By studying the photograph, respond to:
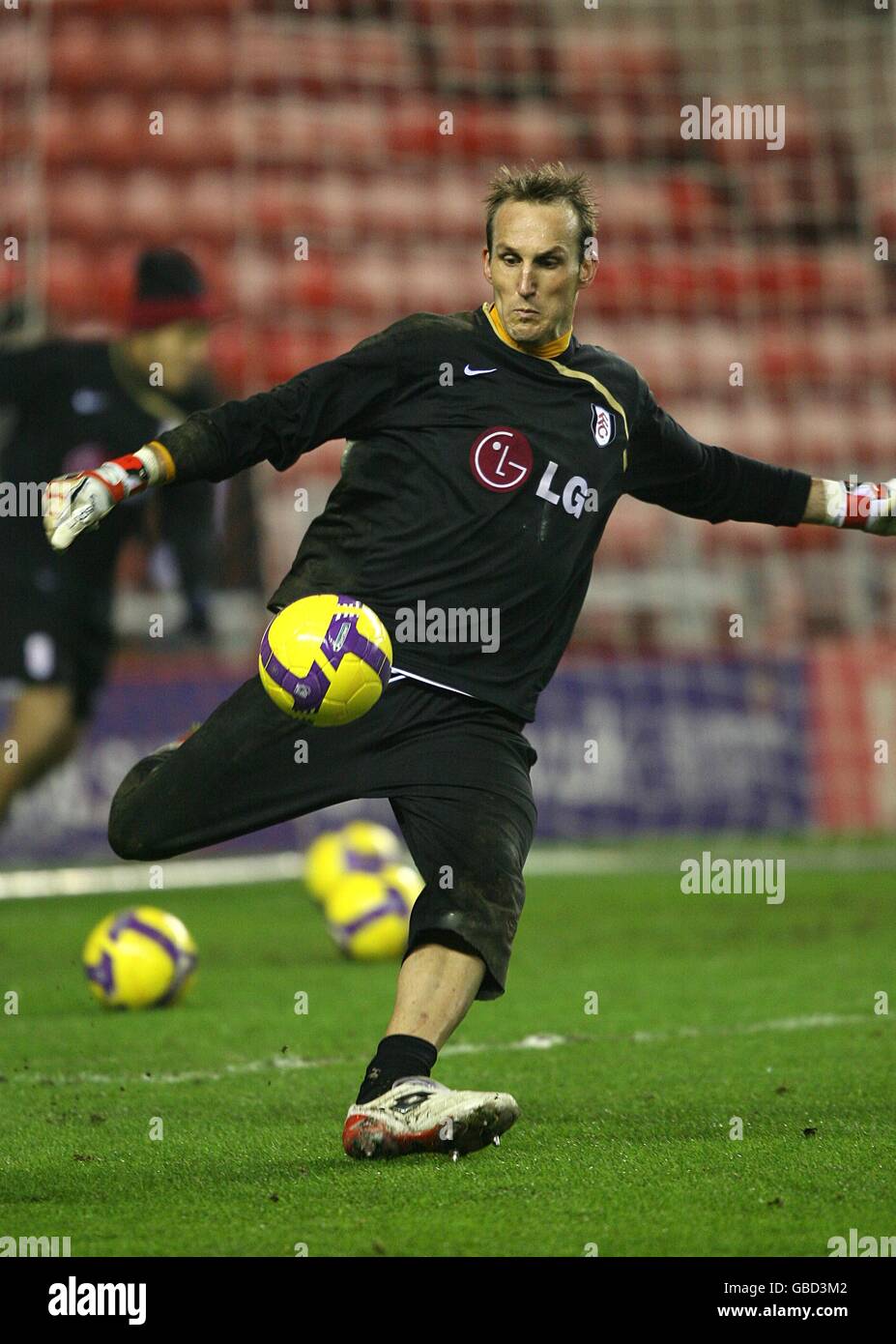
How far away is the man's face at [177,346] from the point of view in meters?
9.83

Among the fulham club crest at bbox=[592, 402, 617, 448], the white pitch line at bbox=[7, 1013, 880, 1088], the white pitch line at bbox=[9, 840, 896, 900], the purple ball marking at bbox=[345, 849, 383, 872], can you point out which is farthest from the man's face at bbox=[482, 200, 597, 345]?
the white pitch line at bbox=[9, 840, 896, 900]

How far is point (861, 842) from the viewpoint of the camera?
12.6m

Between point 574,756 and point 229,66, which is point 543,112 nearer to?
point 229,66

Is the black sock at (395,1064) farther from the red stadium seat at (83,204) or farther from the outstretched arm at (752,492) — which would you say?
the red stadium seat at (83,204)

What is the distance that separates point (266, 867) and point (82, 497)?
743 centimetres

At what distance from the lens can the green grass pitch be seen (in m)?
3.58

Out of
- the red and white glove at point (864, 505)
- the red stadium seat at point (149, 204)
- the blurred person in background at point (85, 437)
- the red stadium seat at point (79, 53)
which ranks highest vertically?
the red stadium seat at point (79, 53)

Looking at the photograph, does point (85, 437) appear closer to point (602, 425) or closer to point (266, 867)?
point (266, 867)

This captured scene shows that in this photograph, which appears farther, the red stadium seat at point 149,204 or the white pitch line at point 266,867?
the red stadium seat at point 149,204

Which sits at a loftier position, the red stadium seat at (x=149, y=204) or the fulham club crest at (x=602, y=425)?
the red stadium seat at (x=149, y=204)

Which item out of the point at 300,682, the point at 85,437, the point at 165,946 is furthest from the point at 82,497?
the point at 85,437

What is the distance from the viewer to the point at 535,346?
4.91 metres

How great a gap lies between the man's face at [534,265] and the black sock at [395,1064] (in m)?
1.75

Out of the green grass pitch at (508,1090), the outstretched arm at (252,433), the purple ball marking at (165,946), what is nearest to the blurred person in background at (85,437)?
the green grass pitch at (508,1090)
